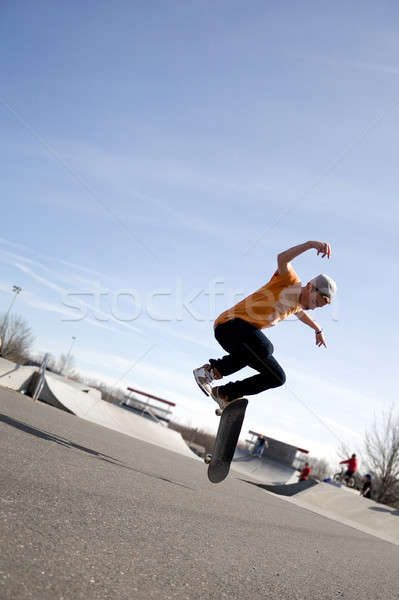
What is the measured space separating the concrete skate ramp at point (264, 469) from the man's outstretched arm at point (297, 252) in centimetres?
2521

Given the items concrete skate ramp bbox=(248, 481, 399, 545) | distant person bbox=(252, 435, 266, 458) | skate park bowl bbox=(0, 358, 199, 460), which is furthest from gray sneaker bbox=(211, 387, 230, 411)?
distant person bbox=(252, 435, 266, 458)

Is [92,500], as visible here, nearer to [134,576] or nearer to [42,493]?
[42,493]

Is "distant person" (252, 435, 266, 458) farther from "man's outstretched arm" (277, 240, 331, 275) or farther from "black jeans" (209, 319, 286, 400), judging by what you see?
"man's outstretched arm" (277, 240, 331, 275)

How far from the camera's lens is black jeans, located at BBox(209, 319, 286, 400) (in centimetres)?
467

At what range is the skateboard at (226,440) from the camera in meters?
4.86

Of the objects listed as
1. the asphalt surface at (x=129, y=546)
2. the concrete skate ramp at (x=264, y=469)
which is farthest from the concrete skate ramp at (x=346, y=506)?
the concrete skate ramp at (x=264, y=469)

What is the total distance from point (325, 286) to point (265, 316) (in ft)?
2.18

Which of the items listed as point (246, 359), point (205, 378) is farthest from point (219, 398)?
point (246, 359)

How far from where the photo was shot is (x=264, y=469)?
30016mm

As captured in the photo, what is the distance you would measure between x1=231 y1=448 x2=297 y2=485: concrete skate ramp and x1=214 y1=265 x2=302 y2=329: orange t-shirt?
24.8 m

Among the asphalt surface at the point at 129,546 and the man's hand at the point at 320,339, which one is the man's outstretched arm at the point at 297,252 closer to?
the man's hand at the point at 320,339

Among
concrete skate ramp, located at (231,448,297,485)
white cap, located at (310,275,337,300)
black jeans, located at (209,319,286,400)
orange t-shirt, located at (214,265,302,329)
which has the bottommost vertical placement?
concrete skate ramp, located at (231,448,297,485)

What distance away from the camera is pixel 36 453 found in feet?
9.63

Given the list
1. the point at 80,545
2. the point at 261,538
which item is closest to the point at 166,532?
the point at 80,545
